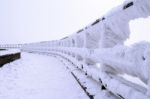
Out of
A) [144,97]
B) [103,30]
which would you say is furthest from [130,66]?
[103,30]

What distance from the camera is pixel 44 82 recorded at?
6.64 meters

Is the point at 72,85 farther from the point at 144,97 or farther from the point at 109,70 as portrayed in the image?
the point at 144,97

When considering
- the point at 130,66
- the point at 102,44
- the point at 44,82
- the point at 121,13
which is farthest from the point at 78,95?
the point at 130,66

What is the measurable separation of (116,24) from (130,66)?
1.20m

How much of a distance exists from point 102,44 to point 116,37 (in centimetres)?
22

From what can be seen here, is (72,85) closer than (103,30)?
No

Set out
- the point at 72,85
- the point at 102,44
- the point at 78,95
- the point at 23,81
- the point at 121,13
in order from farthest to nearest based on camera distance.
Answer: the point at 23,81 → the point at 72,85 → the point at 78,95 → the point at 102,44 → the point at 121,13

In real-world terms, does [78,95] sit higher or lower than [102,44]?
lower

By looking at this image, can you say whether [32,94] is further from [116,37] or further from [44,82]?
[116,37]

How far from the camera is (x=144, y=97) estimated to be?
91.3 inches

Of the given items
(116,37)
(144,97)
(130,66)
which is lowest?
(144,97)

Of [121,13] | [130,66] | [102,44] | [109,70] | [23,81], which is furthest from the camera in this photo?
[23,81]

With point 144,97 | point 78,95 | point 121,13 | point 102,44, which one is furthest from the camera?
point 78,95

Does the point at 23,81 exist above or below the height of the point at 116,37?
below
